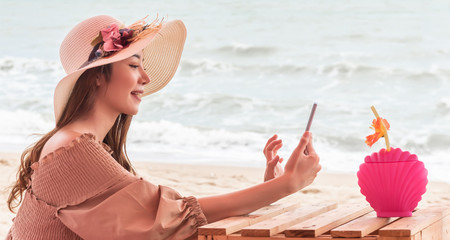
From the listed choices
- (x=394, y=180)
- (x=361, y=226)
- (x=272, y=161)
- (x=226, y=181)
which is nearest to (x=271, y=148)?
(x=272, y=161)

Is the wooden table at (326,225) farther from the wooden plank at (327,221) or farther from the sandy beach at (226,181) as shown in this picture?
the sandy beach at (226,181)

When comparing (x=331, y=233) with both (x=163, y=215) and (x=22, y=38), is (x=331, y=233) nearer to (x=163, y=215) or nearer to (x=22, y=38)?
(x=163, y=215)

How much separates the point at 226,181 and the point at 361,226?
4.53 meters

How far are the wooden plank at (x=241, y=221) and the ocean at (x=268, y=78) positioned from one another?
5.03 m

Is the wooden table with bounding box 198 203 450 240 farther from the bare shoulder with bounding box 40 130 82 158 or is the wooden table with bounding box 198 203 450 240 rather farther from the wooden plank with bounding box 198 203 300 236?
the bare shoulder with bounding box 40 130 82 158

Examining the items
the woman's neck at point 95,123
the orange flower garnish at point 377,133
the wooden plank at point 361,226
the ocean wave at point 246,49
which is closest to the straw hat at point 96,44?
the woman's neck at point 95,123

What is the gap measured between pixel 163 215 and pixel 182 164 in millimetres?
5415

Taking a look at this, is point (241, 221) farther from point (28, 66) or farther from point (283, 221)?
point (28, 66)

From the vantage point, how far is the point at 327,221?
71.4 inches

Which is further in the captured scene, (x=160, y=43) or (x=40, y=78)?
(x=40, y=78)

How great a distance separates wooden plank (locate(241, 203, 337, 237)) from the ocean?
4979 mm

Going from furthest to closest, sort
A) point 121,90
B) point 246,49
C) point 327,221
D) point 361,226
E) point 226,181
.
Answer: point 246,49 < point 226,181 < point 121,90 < point 327,221 < point 361,226

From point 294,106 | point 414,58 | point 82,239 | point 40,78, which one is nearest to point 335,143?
point 294,106

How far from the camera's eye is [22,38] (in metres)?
14.6
